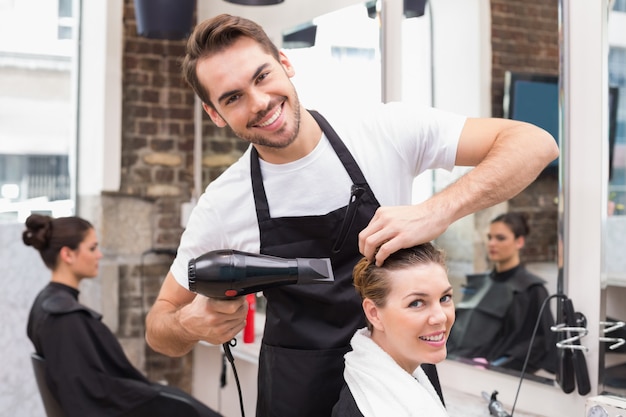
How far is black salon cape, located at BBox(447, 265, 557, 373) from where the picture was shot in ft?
8.05

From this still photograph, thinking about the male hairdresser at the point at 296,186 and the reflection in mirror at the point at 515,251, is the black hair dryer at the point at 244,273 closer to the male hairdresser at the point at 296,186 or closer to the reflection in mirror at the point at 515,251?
the male hairdresser at the point at 296,186

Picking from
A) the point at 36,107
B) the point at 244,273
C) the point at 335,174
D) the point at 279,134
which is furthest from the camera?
the point at 36,107

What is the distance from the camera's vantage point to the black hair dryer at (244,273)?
1.59 m

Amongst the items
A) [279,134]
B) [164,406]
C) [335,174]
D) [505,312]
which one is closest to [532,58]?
[505,312]

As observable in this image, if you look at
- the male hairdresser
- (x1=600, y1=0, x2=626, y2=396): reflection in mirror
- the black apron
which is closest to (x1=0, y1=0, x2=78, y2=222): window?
the male hairdresser

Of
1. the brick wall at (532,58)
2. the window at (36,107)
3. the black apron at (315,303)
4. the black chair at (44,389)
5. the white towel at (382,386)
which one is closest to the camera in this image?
the white towel at (382,386)

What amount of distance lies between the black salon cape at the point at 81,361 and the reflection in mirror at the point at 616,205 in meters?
2.13

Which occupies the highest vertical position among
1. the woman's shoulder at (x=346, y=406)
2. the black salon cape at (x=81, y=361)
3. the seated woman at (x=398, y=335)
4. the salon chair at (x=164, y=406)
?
the seated woman at (x=398, y=335)

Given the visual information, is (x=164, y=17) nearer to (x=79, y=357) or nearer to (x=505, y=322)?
(x=79, y=357)

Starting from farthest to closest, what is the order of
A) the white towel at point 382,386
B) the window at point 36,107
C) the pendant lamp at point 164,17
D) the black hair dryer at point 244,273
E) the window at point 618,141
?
the window at point 36,107 → the pendant lamp at point 164,17 → the window at point 618,141 → the white towel at point 382,386 → the black hair dryer at point 244,273

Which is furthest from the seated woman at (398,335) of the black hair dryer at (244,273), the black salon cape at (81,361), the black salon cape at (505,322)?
the black salon cape at (81,361)

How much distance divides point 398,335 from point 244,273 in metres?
0.41

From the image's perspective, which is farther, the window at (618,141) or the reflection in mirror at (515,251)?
the reflection in mirror at (515,251)

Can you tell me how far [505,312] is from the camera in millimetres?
2658
